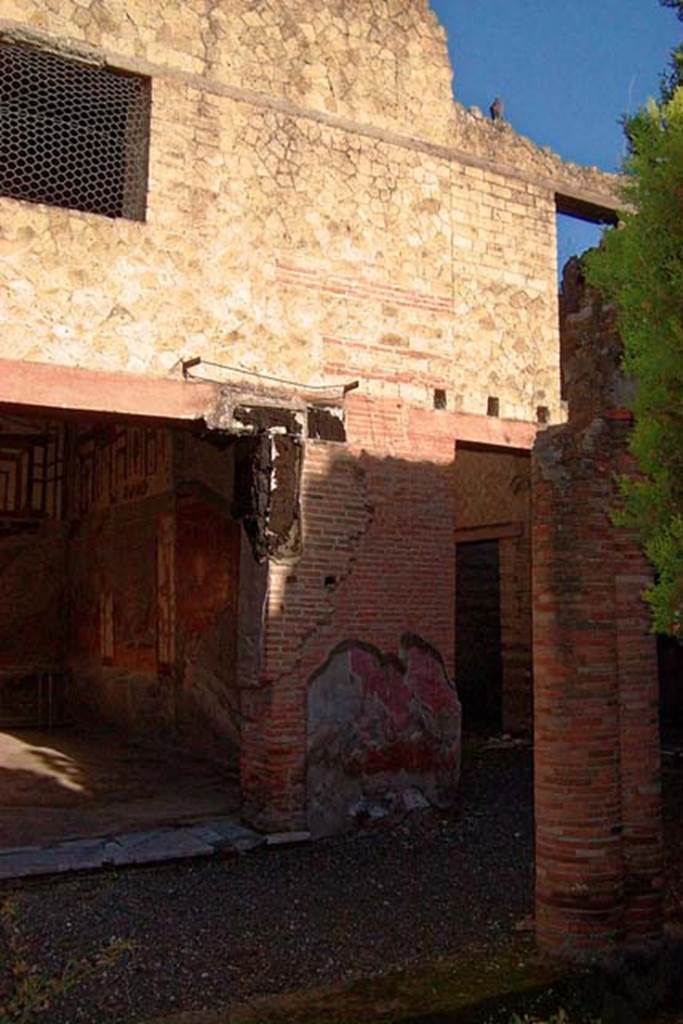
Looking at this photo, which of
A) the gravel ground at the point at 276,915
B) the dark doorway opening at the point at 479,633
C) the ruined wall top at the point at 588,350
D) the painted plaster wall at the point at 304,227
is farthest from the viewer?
the dark doorway opening at the point at 479,633

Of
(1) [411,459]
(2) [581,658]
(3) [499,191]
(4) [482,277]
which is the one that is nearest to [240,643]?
(1) [411,459]

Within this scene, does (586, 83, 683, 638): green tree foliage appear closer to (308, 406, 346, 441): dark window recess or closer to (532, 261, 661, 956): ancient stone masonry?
(532, 261, 661, 956): ancient stone masonry

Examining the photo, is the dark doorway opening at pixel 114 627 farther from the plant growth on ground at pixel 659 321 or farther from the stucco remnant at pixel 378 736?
the plant growth on ground at pixel 659 321

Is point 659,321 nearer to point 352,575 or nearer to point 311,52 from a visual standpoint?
point 352,575

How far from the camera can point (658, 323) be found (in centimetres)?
401

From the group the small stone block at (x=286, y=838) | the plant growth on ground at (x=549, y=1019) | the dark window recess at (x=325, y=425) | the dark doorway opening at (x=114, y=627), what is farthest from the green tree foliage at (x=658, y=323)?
the dark doorway opening at (x=114, y=627)

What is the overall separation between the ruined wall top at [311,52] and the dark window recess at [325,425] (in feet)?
8.11

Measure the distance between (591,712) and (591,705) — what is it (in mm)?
35

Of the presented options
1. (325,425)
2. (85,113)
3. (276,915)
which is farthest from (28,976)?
(85,113)

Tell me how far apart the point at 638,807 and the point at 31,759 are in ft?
24.0

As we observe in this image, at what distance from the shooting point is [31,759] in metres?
10.5

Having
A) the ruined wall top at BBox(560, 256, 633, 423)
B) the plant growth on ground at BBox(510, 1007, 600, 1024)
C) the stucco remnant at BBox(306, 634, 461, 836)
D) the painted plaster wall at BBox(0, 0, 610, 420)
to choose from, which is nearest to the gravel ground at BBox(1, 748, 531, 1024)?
the stucco remnant at BBox(306, 634, 461, 836)

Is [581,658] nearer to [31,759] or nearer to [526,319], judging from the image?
[526,319]

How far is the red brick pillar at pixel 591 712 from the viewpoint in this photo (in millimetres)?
4941
